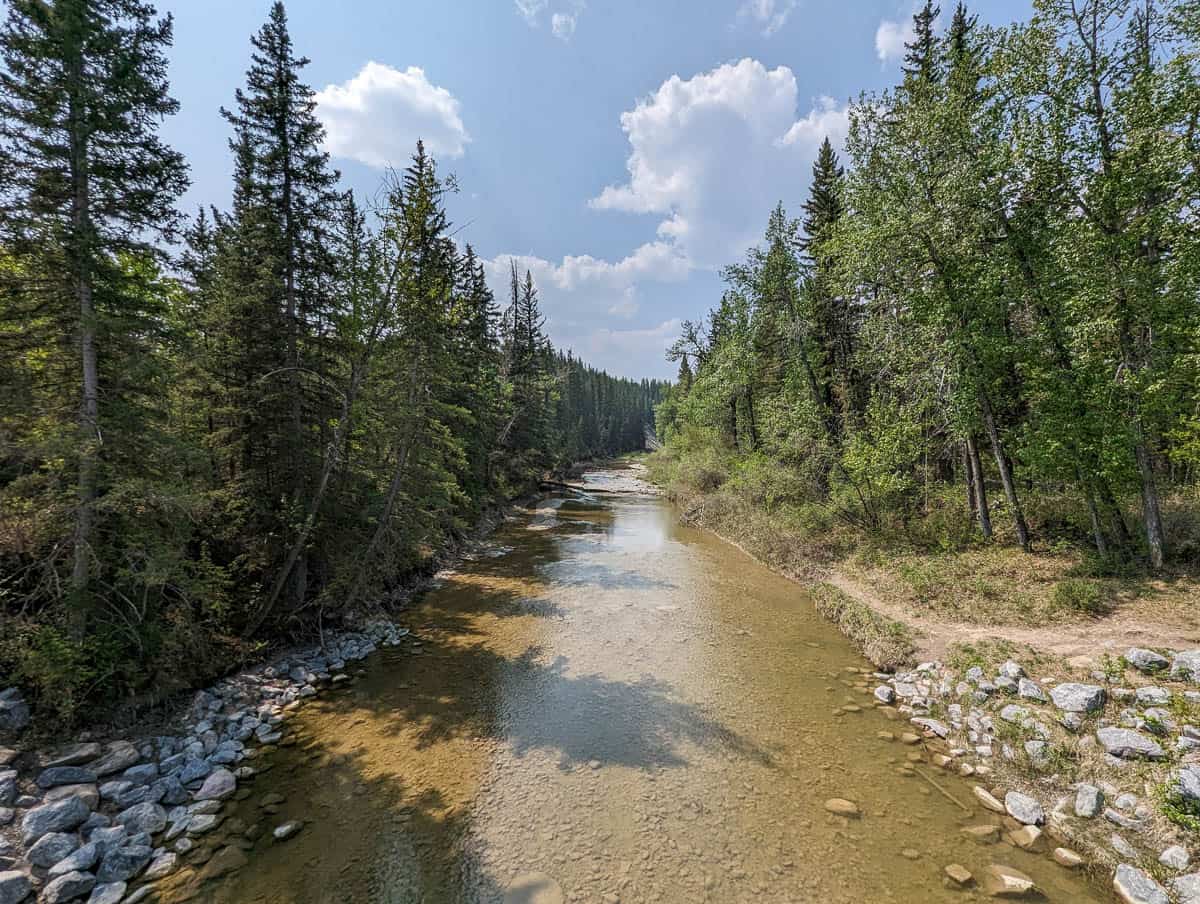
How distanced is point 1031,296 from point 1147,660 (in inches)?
292

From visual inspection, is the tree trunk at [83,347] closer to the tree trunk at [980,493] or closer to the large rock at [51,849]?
the large rock at [51,849]

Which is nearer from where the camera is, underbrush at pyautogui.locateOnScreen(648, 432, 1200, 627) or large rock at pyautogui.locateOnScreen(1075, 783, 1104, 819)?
large rock at pyautogui.locateOnScreen(1075, 783, 1104, 819)

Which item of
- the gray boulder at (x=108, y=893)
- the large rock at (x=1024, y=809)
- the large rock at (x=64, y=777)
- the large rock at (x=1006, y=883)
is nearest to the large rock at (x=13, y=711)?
the large rock at (x=64, y=777)

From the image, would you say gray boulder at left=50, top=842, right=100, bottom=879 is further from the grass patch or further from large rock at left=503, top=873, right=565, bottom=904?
the grass patch

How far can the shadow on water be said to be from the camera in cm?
442

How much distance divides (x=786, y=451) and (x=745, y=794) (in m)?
13.2

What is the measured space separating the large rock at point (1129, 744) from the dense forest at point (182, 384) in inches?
463

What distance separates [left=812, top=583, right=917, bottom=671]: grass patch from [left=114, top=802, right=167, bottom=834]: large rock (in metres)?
11.0

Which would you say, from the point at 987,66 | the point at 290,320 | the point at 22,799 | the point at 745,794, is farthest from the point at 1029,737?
the point at 290,320

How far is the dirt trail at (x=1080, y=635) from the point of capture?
267 inches

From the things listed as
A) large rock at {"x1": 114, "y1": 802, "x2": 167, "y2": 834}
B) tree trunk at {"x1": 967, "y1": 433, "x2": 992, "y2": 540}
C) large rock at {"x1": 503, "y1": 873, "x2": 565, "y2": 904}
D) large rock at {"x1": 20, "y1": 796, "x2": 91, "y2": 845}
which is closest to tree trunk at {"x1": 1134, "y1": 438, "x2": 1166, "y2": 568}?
tree trunk at {"x1": 967, "y1": 433, "x2": 992, "y2": 540}

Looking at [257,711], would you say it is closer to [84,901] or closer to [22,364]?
[84,901]

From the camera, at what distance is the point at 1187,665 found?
19.2 ft

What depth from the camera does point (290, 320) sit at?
9320mm
